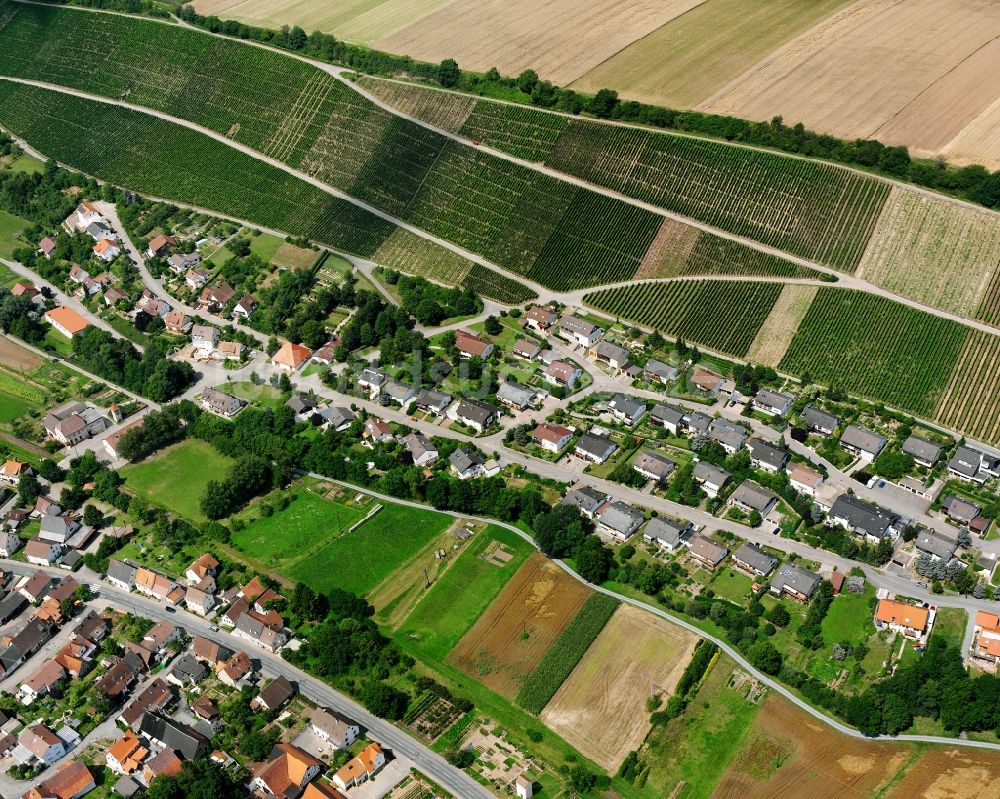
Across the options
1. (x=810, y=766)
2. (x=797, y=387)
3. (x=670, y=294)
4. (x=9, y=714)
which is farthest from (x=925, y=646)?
(x=9, y=714)

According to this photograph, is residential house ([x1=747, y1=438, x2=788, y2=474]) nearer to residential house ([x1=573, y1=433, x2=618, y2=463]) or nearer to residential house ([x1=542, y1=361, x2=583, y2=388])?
residential house ([x1=573, y1=433, x2=618, y2=463])

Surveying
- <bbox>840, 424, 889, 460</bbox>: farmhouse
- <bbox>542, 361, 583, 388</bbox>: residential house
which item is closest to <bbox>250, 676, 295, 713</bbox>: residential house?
<bbox>542, 361, 583, 388</bbox>: residential house

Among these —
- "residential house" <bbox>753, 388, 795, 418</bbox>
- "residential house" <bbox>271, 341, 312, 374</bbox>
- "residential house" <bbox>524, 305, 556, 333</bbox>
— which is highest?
"residential house" <bbox>271, 341, 312, 374</bbox>

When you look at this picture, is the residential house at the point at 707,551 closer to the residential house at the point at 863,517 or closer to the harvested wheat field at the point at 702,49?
the residential house at the point at 863,517

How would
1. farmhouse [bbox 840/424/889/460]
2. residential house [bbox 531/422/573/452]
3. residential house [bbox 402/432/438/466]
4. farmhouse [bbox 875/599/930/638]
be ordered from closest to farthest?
1. farmhouse [bbox 875/599/930/638]
2. farmhouse [bbox 840/424/889/460]
3. residential house [bbox 402/432/438/466]
4. residential house [bbox 531/422/573/452]

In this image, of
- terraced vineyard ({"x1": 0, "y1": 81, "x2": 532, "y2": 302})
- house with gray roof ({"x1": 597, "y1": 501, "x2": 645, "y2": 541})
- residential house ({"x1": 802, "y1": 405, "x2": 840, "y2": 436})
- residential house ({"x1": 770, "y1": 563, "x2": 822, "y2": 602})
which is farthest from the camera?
terraced vineyard ({"x1": 0, "y1": 81, "x2": 532, "y2": 302})

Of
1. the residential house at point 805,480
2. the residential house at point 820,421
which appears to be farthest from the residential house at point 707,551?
the residential house at point 820,421

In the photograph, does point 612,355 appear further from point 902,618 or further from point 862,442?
point 902,618
